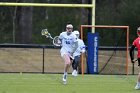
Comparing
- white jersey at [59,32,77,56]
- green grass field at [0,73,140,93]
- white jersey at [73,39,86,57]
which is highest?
white jersey at [59,32,77,56]

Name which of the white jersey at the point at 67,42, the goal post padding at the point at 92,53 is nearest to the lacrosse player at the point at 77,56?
the goal post padding at the point at 92,53

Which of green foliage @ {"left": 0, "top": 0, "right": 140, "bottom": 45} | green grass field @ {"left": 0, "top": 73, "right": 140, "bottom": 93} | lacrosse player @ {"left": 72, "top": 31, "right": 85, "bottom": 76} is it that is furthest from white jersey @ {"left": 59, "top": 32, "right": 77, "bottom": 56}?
green foliage @ {"left": 0, "top": 0, "right": 140, "bottom": 45}

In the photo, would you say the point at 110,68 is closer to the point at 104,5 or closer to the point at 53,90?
the point at 53,90

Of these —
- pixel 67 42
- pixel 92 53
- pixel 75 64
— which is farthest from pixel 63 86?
pixel 92 53

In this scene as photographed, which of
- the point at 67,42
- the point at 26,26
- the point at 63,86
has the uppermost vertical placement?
the point at 67,42

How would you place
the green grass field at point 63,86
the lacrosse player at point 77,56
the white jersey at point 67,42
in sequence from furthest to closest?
the lacrosse player at point 77,56 < the white jersey at point 67,42 < the green grass field at point 63,86

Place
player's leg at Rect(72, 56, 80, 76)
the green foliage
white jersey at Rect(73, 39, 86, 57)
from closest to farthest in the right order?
white jersey at Rect(73, 39, 86, 57) → player's leg at Rect(72, 56, 80, 76) → the green foliage

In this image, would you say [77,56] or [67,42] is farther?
[77,56]

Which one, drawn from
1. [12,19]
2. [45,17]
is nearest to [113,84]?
[12,19]

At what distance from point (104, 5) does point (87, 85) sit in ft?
136

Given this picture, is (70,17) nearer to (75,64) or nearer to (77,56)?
(77,56)

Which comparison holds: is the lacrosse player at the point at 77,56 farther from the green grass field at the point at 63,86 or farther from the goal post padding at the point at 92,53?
the green grass field at the point at 63,86

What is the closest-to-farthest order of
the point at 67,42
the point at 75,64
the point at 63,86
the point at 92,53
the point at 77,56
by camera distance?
the point at 63,86
the point at 67,42
the point at 75,64
the point at 77,56
the point at 92,53

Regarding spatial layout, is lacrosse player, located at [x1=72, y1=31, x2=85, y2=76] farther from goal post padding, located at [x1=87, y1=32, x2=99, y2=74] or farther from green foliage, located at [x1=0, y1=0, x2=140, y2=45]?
green foliage, located at [x1=0, y1=0, x2=140, y2=45]
